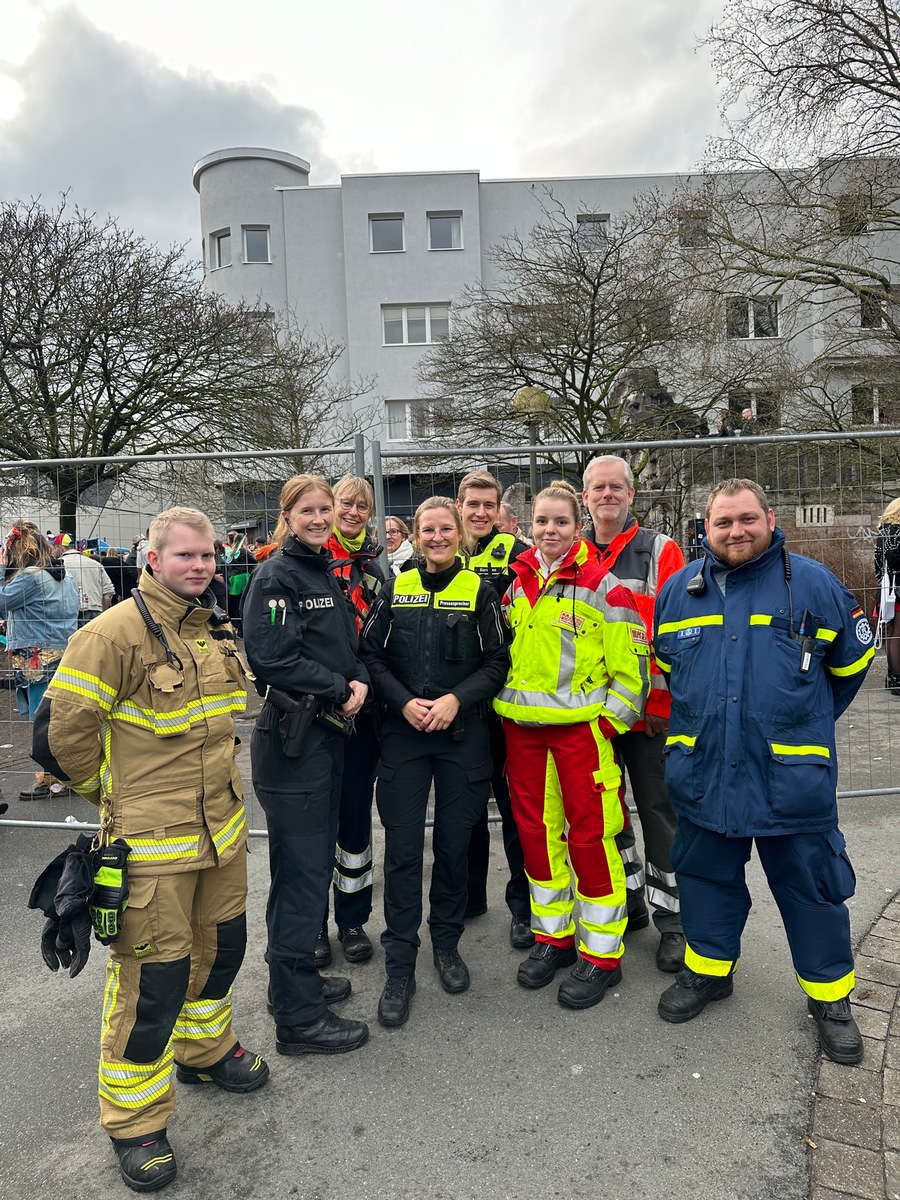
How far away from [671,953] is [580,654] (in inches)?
54.8

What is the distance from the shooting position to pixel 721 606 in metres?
2.98

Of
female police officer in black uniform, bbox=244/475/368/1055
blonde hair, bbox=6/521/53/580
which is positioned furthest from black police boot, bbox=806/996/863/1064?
blonde hair, bbox=6/521/53/580

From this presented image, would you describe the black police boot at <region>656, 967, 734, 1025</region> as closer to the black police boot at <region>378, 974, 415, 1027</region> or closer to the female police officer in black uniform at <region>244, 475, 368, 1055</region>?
the black police boot at <region>378, 974, 415, 1027</region>

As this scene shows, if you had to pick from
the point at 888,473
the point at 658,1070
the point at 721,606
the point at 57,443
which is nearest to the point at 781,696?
the point at 721,606

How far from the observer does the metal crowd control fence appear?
4820 millimetres

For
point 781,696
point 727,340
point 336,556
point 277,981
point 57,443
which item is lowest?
point 277,981

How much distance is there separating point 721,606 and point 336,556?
1832 millimetres

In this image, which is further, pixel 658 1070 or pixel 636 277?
pixel 636 277

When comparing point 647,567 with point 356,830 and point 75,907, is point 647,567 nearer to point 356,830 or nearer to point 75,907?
point 356,830

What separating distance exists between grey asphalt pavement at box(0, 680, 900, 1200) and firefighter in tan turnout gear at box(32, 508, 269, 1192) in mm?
274

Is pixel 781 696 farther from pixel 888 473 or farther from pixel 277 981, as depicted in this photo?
pixel 888 473

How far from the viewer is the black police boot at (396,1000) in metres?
3.07

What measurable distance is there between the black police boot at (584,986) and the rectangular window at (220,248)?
32.5m

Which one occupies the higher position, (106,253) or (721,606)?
(106,253)
